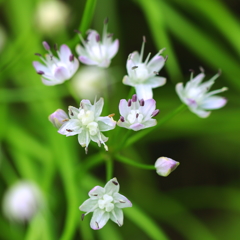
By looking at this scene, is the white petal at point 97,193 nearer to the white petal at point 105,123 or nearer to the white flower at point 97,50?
the white petal at point 105,123

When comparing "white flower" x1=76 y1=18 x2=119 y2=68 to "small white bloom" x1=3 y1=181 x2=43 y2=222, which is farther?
"small white bloom" x1=3 y1=181 x2=43 y2=222

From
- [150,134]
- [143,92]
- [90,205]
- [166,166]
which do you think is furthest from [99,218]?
[150,134]

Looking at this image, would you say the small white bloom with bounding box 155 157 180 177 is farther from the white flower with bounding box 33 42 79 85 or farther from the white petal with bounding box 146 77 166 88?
the white flower with bounding box 33 42 79 85

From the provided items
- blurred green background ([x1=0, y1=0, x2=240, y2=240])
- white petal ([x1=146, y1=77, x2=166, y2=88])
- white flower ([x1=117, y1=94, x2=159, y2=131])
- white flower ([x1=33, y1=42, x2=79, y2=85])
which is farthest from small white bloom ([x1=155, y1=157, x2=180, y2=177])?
blurred green background ([x1=0, y1=0, x2=240, y2=240])

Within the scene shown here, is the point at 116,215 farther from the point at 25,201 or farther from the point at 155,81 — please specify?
the point at 25,201

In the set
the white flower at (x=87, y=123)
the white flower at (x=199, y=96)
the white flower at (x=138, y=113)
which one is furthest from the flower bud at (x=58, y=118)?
the white flower at (x=199, y=96)

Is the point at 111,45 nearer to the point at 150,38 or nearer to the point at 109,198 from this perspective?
the point at 109,198
